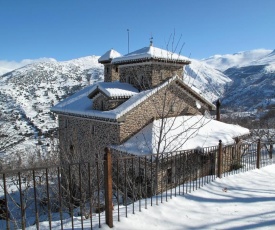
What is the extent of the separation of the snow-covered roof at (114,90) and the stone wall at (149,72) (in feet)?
2.59

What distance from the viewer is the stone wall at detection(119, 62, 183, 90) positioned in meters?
16.5

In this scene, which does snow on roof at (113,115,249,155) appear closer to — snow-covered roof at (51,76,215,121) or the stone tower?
snow-covered roof at (51,76,215,121)

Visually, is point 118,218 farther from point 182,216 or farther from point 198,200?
point 198,200

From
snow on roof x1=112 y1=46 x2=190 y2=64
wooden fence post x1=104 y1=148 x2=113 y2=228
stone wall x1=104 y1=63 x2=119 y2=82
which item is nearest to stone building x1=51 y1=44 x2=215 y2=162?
snow on roof x1=112 y1=46 x2=190 y2=64

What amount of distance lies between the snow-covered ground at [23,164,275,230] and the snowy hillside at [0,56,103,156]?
49.9 meters

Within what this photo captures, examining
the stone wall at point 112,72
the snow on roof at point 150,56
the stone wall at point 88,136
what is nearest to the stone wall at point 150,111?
the stone wall at point 88,136

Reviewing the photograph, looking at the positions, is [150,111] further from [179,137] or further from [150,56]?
[150,56]

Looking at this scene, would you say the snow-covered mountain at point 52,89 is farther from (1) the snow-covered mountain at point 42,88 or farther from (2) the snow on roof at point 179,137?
(2) the snow on roof at point 179,137

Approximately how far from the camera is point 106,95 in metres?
14.8

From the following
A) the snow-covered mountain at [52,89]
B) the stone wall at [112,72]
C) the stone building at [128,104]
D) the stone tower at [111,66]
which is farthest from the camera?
the snow-covered mountain at [52,89]

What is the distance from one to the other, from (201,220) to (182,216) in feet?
1.19

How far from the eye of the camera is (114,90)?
15.1m

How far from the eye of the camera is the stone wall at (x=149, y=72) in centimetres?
1650

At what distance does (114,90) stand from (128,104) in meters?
1.71
